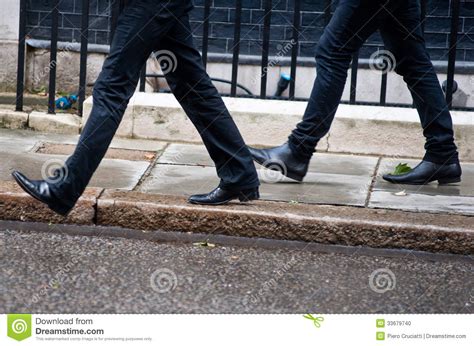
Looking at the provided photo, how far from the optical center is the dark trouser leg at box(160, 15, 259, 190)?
5.41 metres

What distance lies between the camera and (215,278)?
4.70 meters

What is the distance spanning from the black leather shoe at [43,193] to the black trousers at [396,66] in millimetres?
1456

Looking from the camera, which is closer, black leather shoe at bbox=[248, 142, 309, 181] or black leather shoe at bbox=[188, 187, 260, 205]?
black leather shoe at bbox=[188, 187, 260, 205]

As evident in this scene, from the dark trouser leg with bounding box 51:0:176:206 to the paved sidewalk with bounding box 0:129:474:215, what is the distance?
2.56ft

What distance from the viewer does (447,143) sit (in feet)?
20.3

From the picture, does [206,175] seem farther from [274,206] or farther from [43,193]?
[43,193]

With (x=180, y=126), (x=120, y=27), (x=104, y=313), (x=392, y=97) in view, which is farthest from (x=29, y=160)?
(x=392, y=97)

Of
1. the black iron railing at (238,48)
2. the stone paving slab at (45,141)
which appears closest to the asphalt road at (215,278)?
the stone paving slab at (45,141)

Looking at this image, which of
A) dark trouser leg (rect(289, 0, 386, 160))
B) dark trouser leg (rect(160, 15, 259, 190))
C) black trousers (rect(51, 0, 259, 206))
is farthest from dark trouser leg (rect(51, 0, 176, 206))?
dark trouser leg (rect(289, 0, 386, 160))

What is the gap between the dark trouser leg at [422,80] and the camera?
6.05 m

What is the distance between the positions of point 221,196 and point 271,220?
12.1 inches

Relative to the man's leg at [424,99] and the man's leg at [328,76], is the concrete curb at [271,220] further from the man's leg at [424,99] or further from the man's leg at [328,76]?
the man's leg at [424,99]
